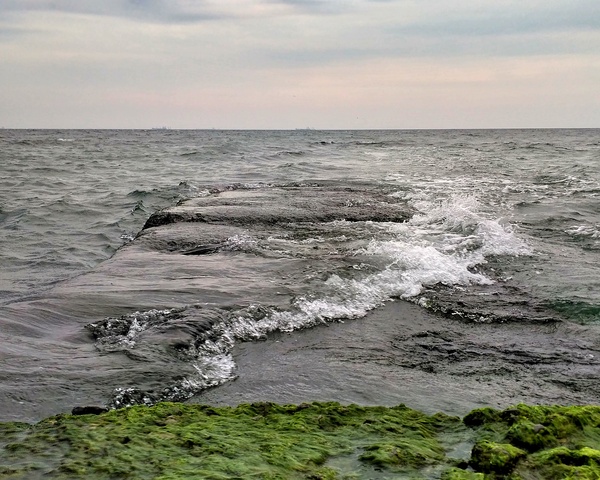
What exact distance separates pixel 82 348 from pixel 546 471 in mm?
3330

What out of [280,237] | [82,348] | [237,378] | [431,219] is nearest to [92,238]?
[280,237]

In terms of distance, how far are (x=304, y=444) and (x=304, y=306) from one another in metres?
2.86

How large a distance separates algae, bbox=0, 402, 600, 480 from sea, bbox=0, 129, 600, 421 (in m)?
0.64

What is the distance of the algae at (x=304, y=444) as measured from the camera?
2418 millimetres

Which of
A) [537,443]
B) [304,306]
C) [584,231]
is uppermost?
[584,231]

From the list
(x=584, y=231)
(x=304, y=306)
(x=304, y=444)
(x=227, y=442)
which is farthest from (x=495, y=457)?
(x=584, y=231)

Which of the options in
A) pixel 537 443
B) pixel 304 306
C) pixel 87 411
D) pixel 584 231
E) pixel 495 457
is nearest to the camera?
pixel 495 457

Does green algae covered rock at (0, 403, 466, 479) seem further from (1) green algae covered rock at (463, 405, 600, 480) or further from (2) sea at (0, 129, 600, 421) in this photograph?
(2) sea at (0, 129, 600, 421)

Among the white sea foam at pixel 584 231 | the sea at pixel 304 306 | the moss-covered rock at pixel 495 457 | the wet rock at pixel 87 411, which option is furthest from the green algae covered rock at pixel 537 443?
the white sea foam at pixel 584 231

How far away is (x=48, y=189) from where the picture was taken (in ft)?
58.2

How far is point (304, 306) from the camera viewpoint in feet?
18.2

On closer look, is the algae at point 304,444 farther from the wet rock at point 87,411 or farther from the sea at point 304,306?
the sea at point 304,306

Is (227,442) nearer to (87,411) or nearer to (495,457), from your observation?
(87,411)

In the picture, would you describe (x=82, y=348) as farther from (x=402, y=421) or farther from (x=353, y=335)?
(x=402, y=421)
